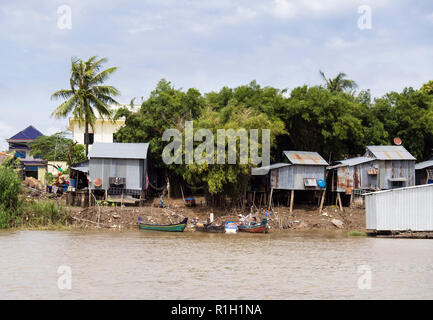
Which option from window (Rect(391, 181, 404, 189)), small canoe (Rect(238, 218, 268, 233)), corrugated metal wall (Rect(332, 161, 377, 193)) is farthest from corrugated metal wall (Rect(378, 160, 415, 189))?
small canoe (Rect(238, 218, 268, 233))

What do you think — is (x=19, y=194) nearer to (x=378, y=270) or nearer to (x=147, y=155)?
(x=147, y=155)

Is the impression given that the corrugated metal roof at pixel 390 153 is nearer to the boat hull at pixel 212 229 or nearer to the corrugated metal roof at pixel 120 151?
the boat hull at pixel 212 229

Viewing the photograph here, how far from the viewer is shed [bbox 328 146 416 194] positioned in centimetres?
3450

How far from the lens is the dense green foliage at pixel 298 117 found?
115 ft

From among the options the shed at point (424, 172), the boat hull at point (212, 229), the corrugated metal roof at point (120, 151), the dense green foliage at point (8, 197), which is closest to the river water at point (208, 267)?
the dense green foliage at point (8, 197)

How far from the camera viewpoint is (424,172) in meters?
Result: 37.2

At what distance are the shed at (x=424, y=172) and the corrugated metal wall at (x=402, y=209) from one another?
10688 mm

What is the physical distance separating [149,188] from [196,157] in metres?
8.08

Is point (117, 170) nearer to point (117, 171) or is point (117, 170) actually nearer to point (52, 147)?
point (117, 171)

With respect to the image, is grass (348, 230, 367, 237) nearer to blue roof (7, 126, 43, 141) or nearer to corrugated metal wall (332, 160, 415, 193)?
corrugated metal wall (332, 160, 415, 193)

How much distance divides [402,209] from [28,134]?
133 ft

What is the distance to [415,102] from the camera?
126 ft
